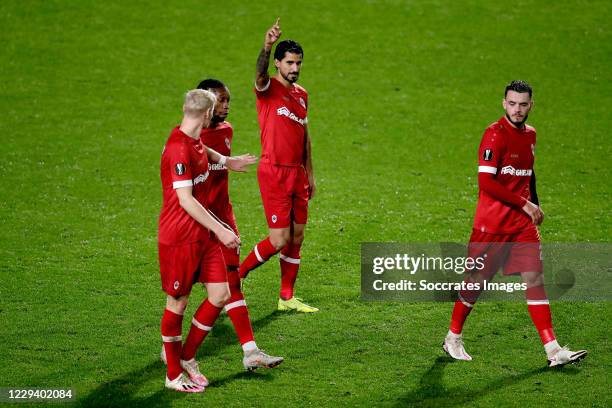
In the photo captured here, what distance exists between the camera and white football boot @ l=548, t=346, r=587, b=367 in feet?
22.8

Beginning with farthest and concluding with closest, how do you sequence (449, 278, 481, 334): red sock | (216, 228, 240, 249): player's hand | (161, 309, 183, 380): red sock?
(449, 278, 481, 334): red sock < (161, 309, 183, 380): red sock < (216, 228, 240, 249): player's hand

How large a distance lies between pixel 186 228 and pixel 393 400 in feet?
6.45

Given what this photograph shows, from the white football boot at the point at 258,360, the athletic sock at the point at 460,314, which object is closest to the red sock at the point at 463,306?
the athletic sock at the point at 460,314

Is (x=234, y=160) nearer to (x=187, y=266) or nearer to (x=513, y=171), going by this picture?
(x=187, y=266)

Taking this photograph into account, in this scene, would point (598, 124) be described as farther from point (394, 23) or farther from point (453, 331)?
point (453, 331)

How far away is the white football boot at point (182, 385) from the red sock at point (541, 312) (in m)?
2.69

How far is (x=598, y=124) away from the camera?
568 inches

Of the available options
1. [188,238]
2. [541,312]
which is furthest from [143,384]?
[541,312]

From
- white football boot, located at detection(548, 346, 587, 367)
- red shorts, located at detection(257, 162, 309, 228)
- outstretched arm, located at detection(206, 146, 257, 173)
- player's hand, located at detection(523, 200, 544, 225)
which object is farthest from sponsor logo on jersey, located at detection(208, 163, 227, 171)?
white football boot, located at detection(548, 346, 587, 367)

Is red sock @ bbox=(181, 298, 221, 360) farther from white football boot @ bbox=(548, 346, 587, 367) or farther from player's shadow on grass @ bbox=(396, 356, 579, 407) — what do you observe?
white football boot @ bbox=(548, 346, 587, 367)

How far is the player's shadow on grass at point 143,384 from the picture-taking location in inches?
255

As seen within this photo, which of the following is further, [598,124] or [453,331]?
[598,124]

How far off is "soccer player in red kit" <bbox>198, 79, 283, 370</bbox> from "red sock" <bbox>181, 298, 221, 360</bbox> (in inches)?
17.6

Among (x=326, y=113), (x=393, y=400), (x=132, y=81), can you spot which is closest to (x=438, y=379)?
(x=393, y=400)
